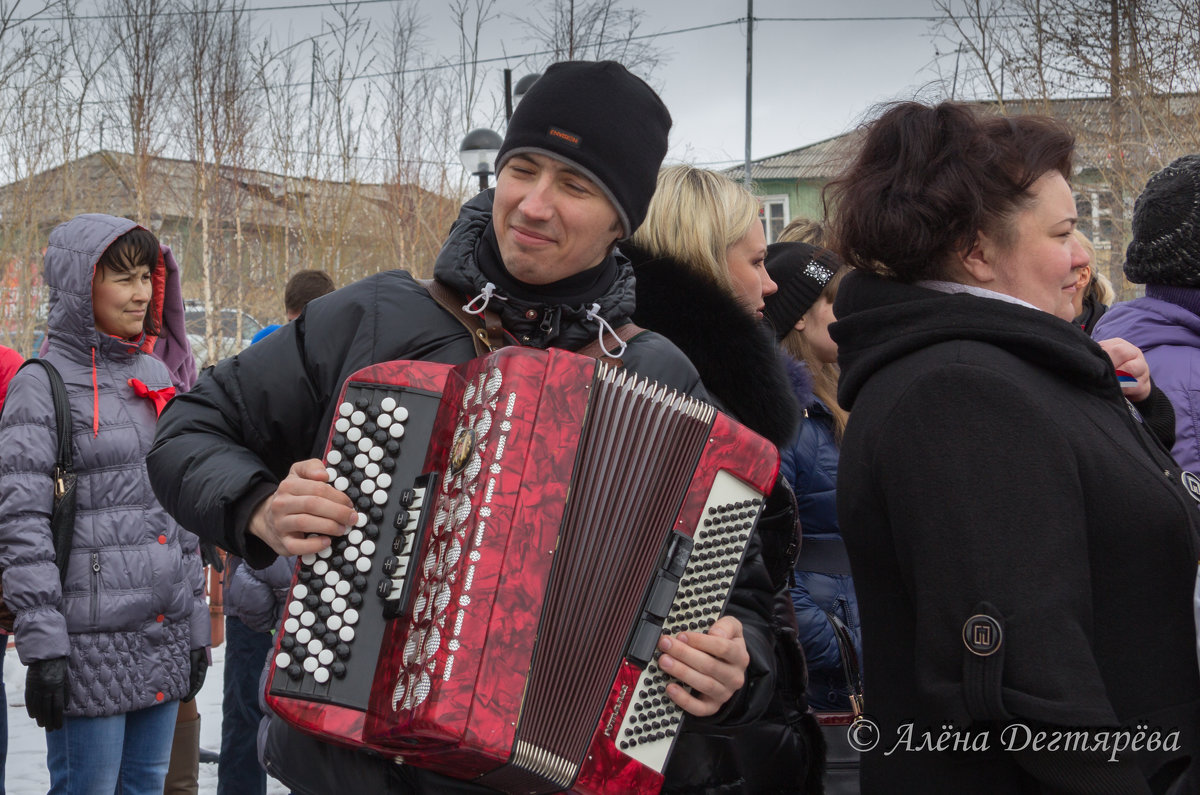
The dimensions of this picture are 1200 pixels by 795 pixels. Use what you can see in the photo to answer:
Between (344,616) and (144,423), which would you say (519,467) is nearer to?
(344,616)

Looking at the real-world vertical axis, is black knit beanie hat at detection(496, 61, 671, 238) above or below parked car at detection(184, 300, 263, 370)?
above

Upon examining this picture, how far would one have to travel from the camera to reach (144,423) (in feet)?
12.4

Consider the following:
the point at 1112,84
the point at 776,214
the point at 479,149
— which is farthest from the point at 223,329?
the point at 776,214

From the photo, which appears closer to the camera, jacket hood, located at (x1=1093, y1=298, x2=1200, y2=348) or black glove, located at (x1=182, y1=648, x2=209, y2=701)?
jacket hood, located at (x1=1093, y1=298, x2=1200, y2=348)

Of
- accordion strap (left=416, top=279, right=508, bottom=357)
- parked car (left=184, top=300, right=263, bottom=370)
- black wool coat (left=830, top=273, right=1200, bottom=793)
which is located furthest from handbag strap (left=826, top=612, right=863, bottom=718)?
parked car (left=184, top=300, right=263, bottom=370)

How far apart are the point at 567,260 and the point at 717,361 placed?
0.65 metres

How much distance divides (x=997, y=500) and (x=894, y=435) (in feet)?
0.72

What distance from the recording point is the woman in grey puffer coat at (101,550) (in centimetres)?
342

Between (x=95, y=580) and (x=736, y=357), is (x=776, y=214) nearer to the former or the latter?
(x=95, y=580)

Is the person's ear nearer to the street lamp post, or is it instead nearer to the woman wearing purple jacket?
the woman wearing purple jacket

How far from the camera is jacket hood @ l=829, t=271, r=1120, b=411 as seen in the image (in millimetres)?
1913

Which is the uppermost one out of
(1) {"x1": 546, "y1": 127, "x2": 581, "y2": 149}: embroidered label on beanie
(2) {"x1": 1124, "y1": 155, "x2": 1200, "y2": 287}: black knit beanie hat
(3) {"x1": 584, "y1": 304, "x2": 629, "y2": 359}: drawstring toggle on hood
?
(1) {"x1": 546, "y1": 127, "x2": 581, "y2": 149}: embroidered label on beanie

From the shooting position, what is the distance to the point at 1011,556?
1.74 metres

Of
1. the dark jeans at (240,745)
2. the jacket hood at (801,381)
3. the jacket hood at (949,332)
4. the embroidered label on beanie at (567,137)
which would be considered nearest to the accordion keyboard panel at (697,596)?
the jacket hood at (949,332)
